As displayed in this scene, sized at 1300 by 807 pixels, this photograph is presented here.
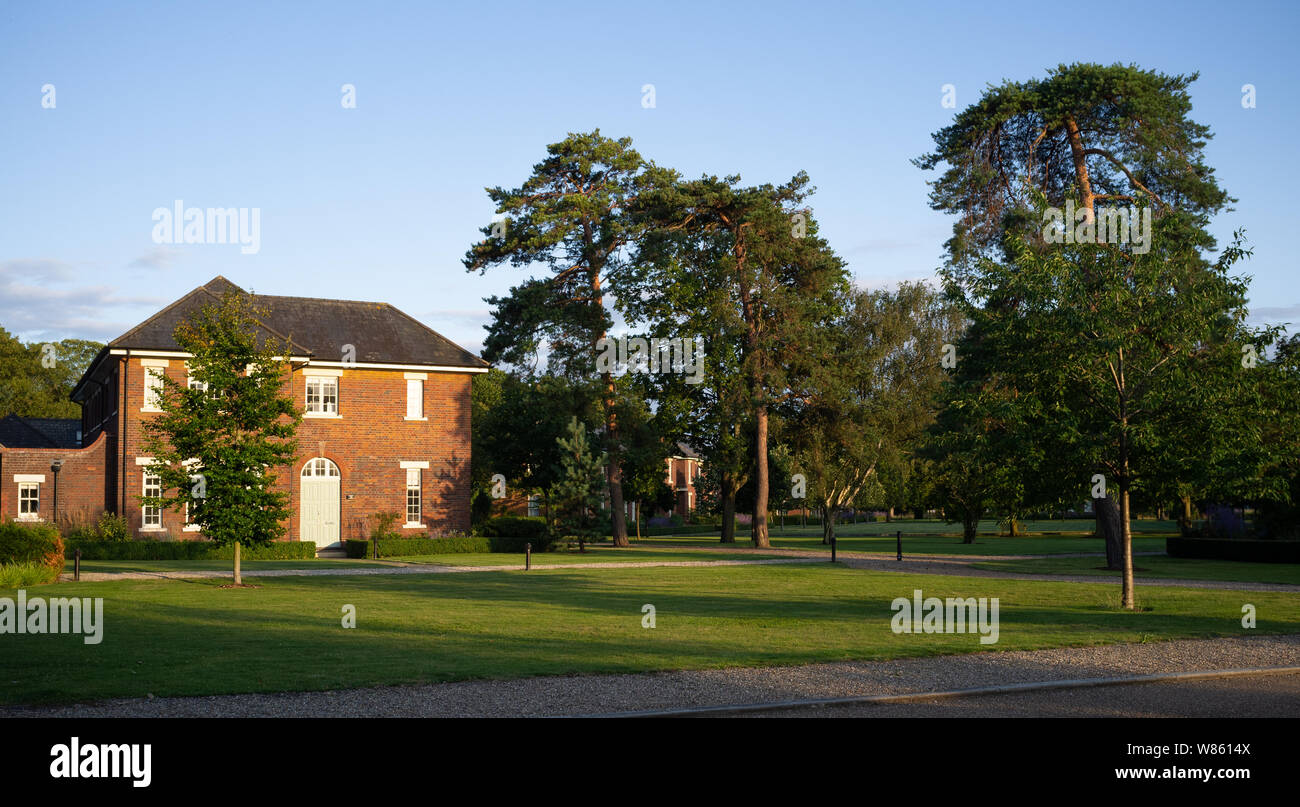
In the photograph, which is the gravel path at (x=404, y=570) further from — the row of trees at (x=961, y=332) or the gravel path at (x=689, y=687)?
the gravel path at (x=689, y=687)

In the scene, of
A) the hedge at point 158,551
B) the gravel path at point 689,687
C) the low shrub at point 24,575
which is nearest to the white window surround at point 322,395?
the hedge at point 158,551

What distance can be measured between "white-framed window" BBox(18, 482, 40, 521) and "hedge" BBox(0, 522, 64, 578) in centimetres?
1430

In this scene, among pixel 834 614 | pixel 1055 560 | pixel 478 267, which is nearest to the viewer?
pixel 834 614

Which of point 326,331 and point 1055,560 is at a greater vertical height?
point 326,331

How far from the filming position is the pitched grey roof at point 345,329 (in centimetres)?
3900

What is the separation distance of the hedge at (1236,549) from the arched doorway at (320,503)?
108 feet

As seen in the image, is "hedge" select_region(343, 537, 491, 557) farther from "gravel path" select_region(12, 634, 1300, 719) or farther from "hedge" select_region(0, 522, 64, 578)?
"gravel path" select_region(12, 634, 1300, 719)

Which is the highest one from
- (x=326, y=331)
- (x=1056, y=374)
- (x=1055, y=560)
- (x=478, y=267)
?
(x=478, y=267)

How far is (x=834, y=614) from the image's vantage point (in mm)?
17688

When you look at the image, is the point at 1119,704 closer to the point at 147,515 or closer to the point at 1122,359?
the point at 1122,359

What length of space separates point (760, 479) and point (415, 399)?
51.7ft
